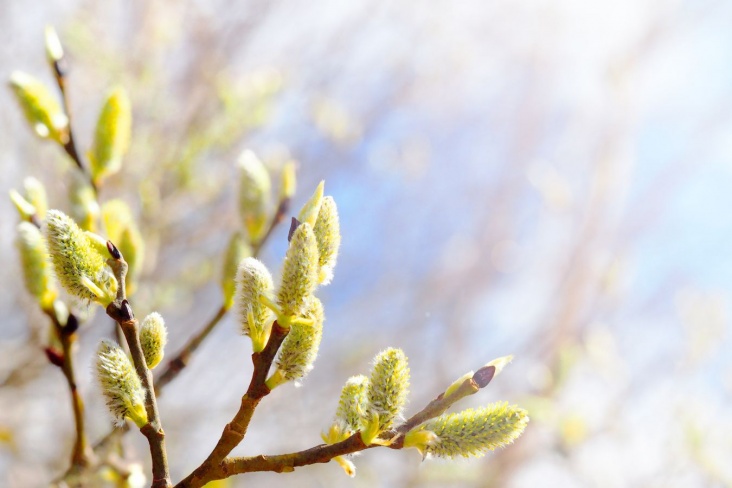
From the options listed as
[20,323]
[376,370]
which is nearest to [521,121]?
[20,323]

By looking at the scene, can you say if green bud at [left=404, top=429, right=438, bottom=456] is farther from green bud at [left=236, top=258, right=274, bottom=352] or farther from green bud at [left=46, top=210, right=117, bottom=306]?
green bud at [left=46, top=210, right=117, bottom=306]

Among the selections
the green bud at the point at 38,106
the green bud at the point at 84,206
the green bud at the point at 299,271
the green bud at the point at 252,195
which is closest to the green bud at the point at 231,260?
the green bud at the point at 252,195

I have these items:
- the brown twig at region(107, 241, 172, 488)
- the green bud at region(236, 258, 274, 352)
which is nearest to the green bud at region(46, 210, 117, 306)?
the brown twig at region(107, 241, 172, 488)

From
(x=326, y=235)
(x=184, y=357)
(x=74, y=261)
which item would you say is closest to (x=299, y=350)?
(x=326, y=235)

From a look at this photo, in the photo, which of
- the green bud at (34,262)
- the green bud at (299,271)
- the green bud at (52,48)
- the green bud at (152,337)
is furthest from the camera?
the green bud at (52,48)

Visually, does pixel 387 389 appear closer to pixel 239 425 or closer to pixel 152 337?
pixel 239 425

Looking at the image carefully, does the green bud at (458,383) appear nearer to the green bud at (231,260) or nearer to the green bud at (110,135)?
the green bud at (231,260)
